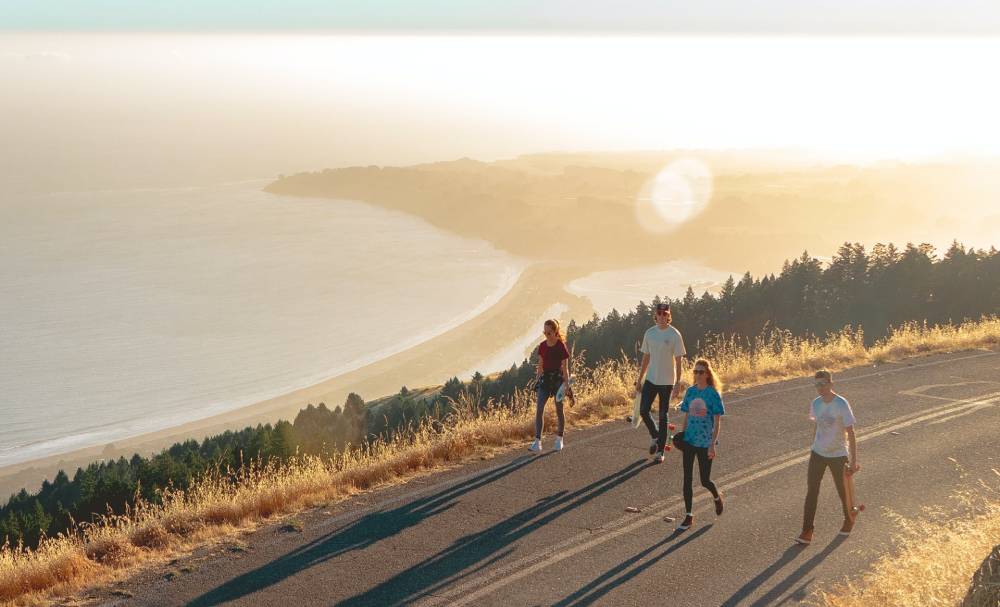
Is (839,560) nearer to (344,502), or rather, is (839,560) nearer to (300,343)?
(344,502)

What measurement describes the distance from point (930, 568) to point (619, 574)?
2.66 meters

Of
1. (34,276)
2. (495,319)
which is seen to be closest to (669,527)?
(495,319)

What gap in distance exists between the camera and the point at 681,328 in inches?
2581

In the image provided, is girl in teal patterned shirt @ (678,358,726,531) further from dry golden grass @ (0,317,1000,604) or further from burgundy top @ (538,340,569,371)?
dry golden grass @ (0,317,1000,604)

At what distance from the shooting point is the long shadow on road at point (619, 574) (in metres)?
7.45

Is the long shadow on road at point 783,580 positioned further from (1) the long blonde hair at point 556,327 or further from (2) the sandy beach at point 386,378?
(2) the sandy beach at point 386,378

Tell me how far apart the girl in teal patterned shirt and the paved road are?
61cm

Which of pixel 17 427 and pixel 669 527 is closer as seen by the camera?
pixel 669 527

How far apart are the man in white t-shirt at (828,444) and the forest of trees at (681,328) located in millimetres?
19874

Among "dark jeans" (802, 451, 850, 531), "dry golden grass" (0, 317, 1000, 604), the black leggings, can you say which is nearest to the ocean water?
"dry golden grass" (0, 317, 1000, 604)

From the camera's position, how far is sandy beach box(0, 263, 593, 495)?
77125mm

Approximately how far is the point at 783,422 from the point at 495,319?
134 m

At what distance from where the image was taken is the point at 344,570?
8062mm

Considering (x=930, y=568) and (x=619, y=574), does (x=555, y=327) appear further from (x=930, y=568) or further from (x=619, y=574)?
(x=930, y=568)
